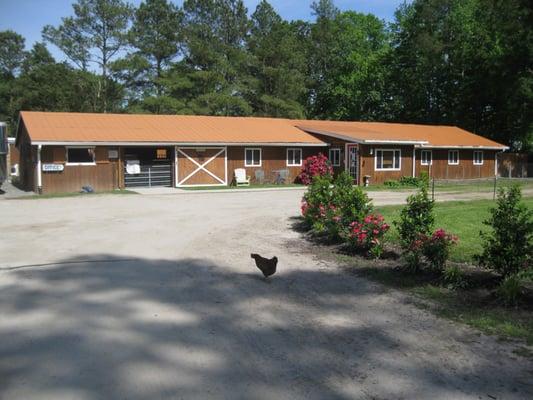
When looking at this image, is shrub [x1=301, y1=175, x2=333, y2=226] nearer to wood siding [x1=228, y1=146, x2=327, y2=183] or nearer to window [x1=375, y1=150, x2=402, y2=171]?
wood siding [x1=228, y1=146, x2=327, y2=183]

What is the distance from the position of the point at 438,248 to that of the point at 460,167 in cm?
3023

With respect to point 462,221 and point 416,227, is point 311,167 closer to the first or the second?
point 462,221

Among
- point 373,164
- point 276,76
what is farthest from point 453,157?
point 276,76

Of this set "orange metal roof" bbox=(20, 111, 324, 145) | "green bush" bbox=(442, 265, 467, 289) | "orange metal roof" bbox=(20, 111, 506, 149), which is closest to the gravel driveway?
"green bush" bbox=(442, 265, 467, 289)

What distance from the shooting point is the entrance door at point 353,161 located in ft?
100

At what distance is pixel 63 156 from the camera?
25.3 metres

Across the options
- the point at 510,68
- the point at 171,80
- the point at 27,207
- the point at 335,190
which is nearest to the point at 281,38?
the point at 171,80

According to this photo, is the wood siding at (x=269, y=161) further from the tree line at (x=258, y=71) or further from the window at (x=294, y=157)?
the tree line at (x=258, y=71)

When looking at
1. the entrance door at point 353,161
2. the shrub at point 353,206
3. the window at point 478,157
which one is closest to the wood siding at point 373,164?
the entrance door at point 353,161

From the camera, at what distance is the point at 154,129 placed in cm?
2947

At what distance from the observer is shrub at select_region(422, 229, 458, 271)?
7461mm

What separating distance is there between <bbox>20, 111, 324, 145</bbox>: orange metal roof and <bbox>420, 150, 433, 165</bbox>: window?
701 centimetres

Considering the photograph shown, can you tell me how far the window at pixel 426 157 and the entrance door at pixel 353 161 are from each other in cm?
536

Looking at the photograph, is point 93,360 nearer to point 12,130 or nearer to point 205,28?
point 205,28
